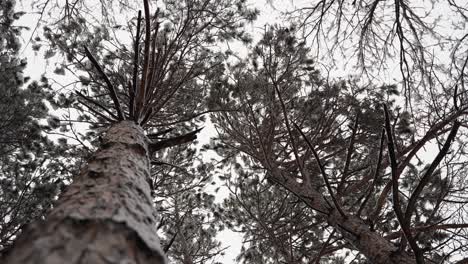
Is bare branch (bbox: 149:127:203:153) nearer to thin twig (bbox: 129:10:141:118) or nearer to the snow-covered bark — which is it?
thin twig (bbox: 129:10:141:118)

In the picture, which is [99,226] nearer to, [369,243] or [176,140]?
[176,140]

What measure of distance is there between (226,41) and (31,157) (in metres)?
4.50

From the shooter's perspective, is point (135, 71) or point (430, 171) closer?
point (430, 171)

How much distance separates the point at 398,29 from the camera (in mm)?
3924

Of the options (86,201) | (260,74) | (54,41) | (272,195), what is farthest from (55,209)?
(272,195)

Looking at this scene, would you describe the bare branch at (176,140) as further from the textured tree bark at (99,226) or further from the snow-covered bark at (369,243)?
the snow-covered bark at (369,243)

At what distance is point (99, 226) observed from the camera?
2.71 ft

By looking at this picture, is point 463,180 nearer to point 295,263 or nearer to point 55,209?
point 295,263

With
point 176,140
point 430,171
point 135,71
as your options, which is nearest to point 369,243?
point 430,171

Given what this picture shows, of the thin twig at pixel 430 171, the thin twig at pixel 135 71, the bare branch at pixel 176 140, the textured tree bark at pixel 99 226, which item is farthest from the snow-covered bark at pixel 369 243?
the textured tree bark at pixel 99 226

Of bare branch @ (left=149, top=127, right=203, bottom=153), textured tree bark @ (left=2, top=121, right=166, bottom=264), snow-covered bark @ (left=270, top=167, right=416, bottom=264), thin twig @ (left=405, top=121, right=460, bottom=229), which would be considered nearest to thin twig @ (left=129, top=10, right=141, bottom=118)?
bare branch @ (left=149, top=127, right=203, bottom=153)

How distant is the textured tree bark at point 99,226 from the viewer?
706 mm

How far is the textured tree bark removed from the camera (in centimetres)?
71

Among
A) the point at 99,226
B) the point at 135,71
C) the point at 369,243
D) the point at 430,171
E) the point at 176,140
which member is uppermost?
the point at 135,71
